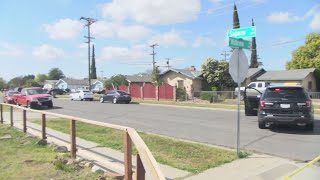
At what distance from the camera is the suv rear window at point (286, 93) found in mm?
14023

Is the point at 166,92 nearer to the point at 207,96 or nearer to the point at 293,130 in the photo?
the point at 207,96

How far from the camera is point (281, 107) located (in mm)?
13891

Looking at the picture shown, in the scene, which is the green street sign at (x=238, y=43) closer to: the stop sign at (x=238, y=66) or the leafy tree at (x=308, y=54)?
the stop sign at (x=238, y=66)

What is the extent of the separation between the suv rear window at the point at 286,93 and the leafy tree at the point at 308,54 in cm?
5049

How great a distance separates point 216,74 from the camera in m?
53.4

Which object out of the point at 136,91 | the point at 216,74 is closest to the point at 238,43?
the point at 136,91

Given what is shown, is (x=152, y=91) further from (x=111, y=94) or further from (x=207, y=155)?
(x=207, y=155)

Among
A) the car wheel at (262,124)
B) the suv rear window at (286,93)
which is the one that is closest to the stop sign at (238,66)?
the suv rear window at (286,93)

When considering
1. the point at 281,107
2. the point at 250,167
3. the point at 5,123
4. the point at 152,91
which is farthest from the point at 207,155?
the point at 152,91

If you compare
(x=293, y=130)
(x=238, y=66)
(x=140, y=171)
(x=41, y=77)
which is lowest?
(x=293, y=130)

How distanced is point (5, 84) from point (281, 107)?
154504 mm

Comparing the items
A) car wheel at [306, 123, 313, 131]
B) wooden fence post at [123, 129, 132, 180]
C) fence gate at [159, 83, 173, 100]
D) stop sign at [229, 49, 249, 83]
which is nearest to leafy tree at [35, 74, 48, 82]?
fence gate at [159, 83, 173, 100]

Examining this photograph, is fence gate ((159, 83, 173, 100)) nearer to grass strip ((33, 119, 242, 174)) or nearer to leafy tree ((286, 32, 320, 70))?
leafy tree ((286, 32, 320, 70))

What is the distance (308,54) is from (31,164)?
200ft
